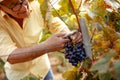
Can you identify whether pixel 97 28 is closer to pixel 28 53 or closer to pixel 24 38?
pixel 28 53

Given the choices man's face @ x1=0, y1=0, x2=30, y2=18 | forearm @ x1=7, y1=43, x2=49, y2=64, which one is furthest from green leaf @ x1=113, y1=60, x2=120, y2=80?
man's face @ x1=0, y1=0, x2=30, y2=18

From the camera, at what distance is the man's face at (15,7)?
1.34 m

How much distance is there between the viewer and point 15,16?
57.1 inches

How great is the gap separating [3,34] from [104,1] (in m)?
0.61

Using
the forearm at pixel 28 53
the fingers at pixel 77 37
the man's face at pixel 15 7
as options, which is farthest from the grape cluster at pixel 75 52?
the man's face at pixel 15 7

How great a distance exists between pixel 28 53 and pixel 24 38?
40 centimetres

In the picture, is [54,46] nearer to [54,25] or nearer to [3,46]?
[3,46]

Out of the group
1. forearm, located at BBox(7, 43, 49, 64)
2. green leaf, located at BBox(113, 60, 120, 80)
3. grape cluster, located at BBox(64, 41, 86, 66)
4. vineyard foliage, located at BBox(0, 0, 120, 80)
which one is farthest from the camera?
forearm, located at BBox(7, 43, 49, 64)

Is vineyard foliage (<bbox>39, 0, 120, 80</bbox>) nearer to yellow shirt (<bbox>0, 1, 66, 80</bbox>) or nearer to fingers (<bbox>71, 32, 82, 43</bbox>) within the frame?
fingers (<bbox>71, 32, 82, 43</bbox>)

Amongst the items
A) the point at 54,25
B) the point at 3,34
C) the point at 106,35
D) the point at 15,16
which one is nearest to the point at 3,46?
the point at 3,34

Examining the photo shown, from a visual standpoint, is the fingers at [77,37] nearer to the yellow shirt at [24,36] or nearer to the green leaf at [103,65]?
the green leaf at [103,65]

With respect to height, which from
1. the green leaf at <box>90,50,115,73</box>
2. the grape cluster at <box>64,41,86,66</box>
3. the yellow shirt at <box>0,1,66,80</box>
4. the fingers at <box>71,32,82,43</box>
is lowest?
the yellow shirt at <box>0,1,66,80</box>

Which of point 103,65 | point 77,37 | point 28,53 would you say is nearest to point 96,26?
point 77,37

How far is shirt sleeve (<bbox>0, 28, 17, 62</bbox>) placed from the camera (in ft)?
4.15
